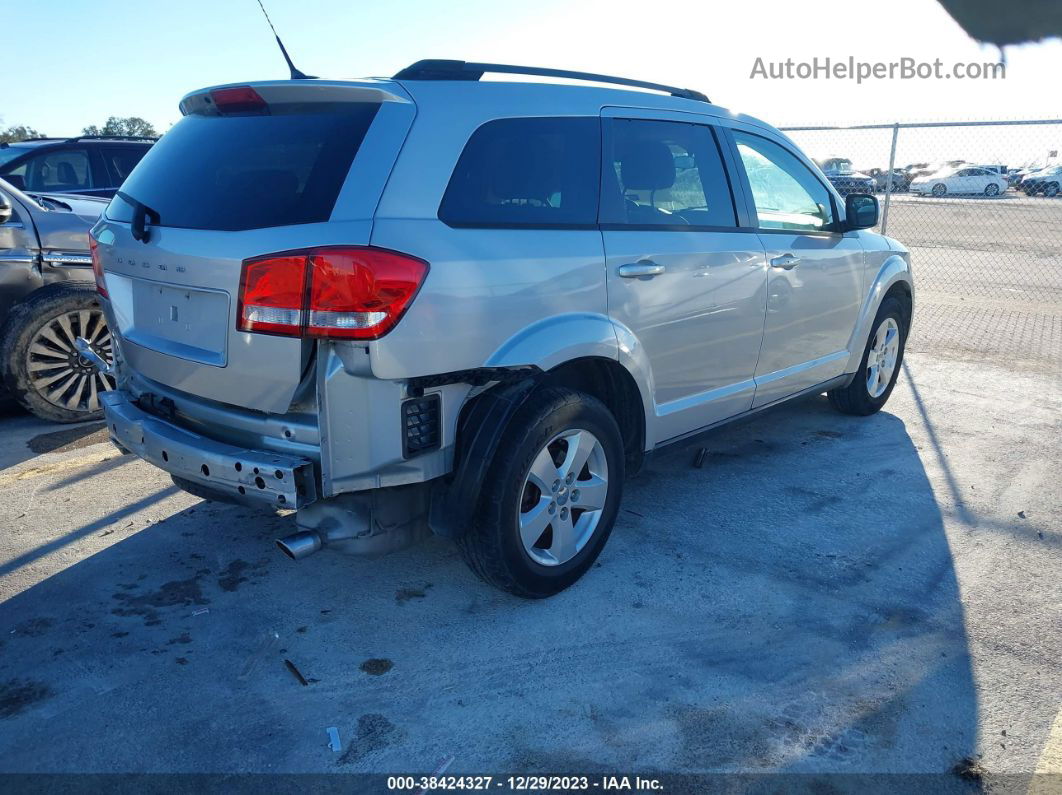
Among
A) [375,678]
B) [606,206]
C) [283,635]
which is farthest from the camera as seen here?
[606,206]

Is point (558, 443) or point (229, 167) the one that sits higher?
point (229, 167)

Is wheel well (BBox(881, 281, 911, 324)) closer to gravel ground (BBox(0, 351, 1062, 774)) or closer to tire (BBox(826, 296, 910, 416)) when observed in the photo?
tire (BBox(826, 296, 910, 416))

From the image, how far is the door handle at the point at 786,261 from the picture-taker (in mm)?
4516

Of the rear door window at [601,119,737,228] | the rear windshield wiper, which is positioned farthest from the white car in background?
the rear windshield wiper

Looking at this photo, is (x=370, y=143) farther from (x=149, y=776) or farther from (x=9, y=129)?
(x=9, y=129)

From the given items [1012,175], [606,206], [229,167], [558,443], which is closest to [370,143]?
[229,167]

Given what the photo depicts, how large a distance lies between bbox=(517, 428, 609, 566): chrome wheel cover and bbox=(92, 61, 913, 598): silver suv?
12mm

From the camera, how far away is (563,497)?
136 inches

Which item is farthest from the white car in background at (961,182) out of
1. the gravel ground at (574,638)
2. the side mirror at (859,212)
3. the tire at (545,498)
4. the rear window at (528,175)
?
the tire at (545,498)

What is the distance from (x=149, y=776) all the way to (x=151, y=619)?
37.6 inches

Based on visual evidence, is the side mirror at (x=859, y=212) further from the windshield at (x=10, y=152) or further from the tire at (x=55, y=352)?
the windshield at (x=10, y=152)

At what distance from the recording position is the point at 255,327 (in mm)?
2793

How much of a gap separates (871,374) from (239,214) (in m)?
4.58

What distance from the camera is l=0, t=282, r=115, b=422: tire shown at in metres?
5.37
